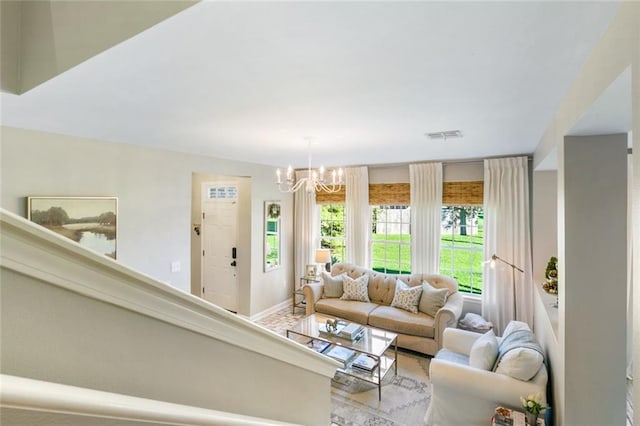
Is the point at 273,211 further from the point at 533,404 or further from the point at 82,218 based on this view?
the point at 533,404

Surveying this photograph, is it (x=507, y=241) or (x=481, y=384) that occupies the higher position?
(x=507, y=241)

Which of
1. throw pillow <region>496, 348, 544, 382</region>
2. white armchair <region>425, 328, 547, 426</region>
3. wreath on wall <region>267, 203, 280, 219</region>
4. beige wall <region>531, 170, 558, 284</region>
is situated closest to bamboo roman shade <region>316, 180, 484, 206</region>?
beige wall <region>531, 170, 558, 284</region>

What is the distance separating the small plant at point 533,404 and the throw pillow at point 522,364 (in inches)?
6.0

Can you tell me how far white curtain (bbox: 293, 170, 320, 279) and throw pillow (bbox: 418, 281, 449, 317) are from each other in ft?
7.72

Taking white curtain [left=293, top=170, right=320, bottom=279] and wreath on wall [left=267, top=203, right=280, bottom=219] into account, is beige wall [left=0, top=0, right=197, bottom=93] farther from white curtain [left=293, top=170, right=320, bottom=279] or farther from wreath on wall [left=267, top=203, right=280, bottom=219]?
white curtain [left=293, top=170, right=320, bottom=279]

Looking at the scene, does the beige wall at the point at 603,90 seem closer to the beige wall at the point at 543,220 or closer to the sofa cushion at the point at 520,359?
the sofa cushion at the point at 520,359

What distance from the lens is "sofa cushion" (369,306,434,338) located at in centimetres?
395

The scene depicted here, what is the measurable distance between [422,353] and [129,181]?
165 inches

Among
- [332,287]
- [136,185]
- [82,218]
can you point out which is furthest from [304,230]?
[82,218]

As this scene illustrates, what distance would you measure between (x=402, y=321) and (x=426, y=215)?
1753mm

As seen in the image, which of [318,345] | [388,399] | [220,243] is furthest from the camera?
[220,243]

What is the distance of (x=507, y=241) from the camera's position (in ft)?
14.2

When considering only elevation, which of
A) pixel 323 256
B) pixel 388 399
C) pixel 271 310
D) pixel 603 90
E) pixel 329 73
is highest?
pixel 329 73

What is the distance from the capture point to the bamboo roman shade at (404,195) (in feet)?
15.2
